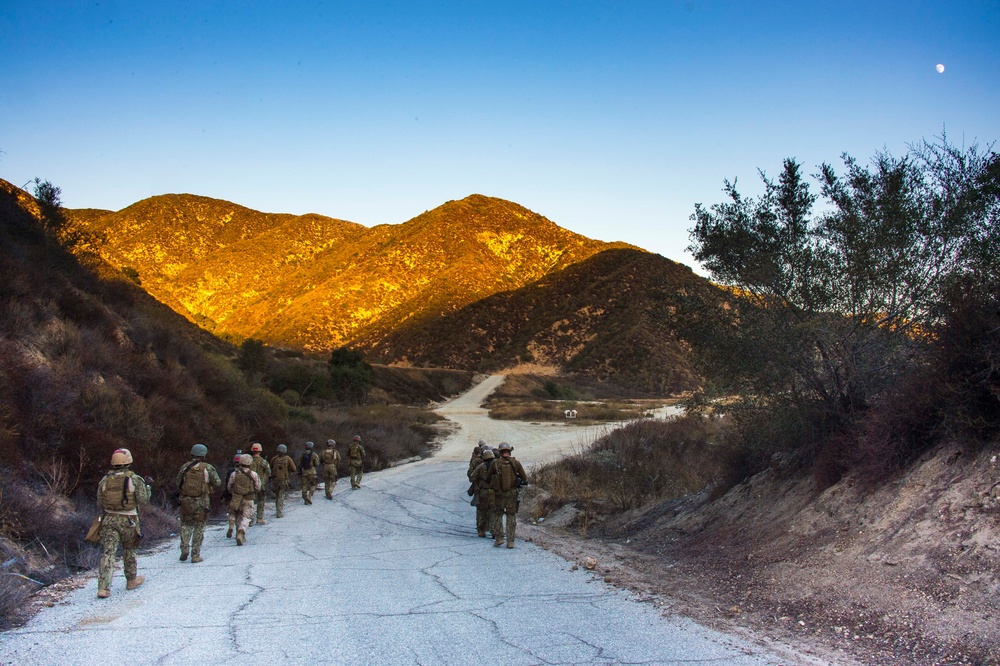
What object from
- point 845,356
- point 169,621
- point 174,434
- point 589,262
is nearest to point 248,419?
point 174,434

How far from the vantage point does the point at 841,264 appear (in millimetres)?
9688

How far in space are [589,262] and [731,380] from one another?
101 meters

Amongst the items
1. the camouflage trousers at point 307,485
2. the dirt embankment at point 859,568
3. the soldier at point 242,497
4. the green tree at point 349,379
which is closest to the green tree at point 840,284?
the dirt embankment at point 859,568

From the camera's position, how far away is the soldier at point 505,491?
10.8 meters

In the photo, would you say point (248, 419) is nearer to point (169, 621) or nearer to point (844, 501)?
point (169, 621)

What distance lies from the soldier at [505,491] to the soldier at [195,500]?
4291mm

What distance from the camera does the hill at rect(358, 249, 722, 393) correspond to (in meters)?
79.9

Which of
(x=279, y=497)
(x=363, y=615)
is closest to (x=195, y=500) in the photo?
(x=363, y=615)

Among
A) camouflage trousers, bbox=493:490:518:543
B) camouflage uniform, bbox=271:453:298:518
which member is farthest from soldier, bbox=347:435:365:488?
camouflage trousers, bbox=493:490:518:543

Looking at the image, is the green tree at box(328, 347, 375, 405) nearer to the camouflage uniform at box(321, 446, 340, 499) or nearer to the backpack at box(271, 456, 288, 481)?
the camouflage uniform at box(321, 446, 340, 499)

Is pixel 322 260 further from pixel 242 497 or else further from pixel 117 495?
pixel 117 495

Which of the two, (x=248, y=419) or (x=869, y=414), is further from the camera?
(x=248, y=419)

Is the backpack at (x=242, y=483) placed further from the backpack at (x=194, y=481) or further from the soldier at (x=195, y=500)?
the backpack at (x=194, y=481)

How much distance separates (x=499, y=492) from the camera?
10.9m
